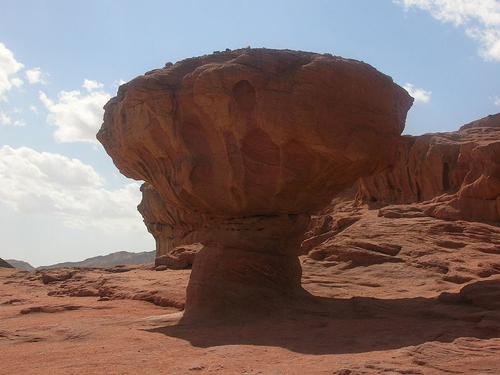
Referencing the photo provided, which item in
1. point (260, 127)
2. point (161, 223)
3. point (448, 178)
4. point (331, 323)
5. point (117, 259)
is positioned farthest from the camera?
point (117, 259)

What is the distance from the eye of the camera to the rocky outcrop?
18703 mm

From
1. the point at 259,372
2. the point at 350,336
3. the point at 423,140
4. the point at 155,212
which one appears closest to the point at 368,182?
the point at 423,140

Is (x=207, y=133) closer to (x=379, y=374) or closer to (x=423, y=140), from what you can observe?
(x=379, y=374)

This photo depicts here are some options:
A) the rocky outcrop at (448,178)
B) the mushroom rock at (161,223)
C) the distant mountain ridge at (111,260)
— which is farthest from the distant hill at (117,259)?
the rocky outcrop at (448,178)

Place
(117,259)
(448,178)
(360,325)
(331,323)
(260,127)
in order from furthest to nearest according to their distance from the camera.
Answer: (117,259), (448,178), (260,127), (331,323), (360,325)

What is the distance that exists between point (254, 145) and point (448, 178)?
49.8 ft

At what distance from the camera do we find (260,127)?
35.7 ft

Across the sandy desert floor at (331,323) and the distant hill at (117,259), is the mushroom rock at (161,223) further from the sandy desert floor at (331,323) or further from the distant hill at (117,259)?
the distant hill at (117,259)

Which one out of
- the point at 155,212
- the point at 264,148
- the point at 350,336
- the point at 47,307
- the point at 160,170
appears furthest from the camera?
the point at 155,212

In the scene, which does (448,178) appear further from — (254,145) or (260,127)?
(260,127)

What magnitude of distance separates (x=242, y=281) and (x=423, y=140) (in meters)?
18.0

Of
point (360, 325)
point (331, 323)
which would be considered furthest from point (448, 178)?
point (360, 325)

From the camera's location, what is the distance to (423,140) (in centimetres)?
2684

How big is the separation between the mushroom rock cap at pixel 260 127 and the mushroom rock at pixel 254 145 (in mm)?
21
